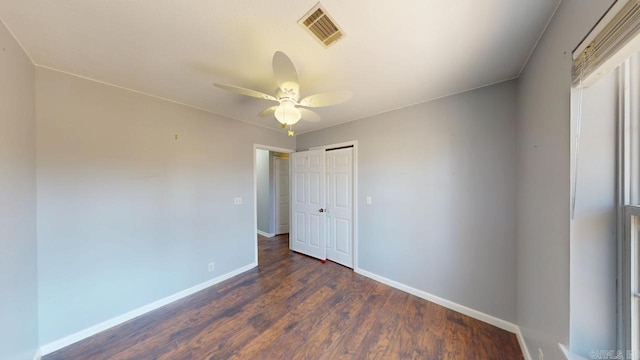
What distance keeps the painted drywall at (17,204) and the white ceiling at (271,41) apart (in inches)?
9.8

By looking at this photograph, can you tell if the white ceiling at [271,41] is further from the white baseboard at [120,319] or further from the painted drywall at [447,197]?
the white baseboard at [120,319]

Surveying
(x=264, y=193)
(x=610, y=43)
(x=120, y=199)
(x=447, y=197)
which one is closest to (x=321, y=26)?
(x=610, y=43)

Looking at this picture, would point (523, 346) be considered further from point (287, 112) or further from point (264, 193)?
point (264, 193)

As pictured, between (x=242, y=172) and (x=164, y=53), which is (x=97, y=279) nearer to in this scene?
(x=242, y=172)

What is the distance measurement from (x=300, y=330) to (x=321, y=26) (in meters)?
2.50

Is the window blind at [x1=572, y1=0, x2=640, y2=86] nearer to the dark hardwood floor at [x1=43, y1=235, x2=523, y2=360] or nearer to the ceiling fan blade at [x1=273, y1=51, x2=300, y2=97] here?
the ceiling fan blade at [x1=273, y1=51, x2=300, y2=97]

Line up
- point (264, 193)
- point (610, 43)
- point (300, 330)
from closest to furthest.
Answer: point (610, 43) < point (300, 330) < point (264, 193)

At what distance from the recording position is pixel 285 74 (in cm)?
123

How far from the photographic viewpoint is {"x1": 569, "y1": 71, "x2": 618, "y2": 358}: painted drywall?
82 centimetres

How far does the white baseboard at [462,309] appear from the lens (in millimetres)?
1692

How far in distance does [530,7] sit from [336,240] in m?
3.07

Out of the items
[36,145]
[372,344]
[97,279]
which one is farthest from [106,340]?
[372,344]

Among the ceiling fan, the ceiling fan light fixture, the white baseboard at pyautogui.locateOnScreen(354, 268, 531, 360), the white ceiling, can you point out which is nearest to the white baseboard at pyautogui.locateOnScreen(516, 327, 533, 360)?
the white baseboard at pyautogui.locateOnScreen(354, 268, 531, 360)

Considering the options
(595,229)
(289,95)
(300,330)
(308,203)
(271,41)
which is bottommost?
(300,330)
